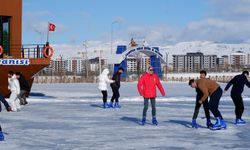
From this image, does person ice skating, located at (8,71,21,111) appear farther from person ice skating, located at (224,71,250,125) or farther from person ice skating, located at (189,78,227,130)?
person ice skating, located at (189,78,227,130)

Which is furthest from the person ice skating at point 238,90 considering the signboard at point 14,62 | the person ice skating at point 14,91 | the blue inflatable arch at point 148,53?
the blue inflatable arch at point 148,53

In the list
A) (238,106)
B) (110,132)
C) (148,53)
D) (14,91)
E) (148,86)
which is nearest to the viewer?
(110,132)

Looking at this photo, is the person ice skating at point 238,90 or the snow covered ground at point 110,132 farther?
the person ice skating at point 238,90

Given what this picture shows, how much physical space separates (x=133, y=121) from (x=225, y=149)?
5.93 metres

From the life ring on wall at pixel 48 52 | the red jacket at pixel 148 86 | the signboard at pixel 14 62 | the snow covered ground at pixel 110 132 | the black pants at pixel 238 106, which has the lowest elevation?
the snow covered ground at pixel 110 132

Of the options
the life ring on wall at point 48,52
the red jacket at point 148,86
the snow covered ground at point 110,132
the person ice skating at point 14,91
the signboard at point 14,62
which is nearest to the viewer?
the snow covered ground at point 110,132

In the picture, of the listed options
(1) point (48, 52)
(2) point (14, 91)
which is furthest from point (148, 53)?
(2) point (14, 91)

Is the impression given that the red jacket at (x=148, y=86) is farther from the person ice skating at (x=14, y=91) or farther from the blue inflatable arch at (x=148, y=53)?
the blue inflatable arch at (x=148, y=53)

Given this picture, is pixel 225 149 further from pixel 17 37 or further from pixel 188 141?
pixel 17 37

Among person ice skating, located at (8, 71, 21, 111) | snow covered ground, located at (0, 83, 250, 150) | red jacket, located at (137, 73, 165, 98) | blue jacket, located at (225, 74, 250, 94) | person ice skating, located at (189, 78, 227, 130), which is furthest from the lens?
person ice skating, located at (8, 71, 21, 111)

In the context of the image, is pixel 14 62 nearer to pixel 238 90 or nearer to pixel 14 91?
pixel 14 91

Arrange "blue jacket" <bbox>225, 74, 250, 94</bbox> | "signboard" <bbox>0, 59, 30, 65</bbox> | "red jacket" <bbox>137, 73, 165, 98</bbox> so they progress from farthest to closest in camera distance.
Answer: "signboard" <bbox>0, 59, 30, 65</bbox> → "blue jacket" <bbox>225, 74, 250, 94</bbox> → "red jacket" <bbox>137, 73, 165, 98</bbox>

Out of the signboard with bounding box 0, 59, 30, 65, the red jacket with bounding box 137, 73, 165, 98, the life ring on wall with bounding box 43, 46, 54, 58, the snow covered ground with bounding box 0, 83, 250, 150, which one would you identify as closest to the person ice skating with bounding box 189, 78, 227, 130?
the snow covered ground with bounding box 0, 83, 250, 150

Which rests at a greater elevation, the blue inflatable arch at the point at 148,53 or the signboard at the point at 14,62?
the blue inflatable arch at the point at 148,53
